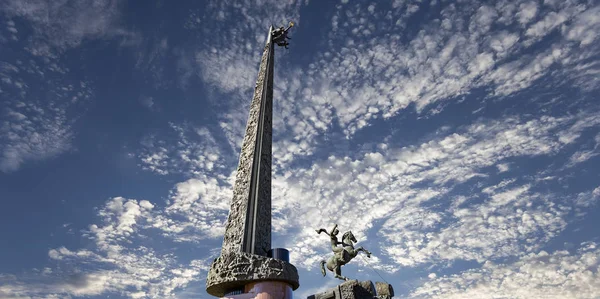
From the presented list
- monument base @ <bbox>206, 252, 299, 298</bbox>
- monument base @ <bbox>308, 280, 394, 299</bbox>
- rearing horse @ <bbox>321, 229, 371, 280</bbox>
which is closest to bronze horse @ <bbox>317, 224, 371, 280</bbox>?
rearing horse @ <bbox>321, 229, 371, 280</bbox>

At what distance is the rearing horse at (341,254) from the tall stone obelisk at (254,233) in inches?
111

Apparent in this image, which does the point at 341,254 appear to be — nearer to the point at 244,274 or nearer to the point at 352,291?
the point at 352,291

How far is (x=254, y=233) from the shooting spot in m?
10.2

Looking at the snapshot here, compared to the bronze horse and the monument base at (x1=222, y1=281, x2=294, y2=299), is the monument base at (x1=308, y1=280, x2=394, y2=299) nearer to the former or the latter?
the monument base at (x1=222, y1=281, x2=294, y2=299)

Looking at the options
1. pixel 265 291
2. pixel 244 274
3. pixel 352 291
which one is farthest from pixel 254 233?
pixel 352 291

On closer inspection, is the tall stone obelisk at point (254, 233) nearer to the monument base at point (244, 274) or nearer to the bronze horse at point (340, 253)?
the monument base at point (244, 274)

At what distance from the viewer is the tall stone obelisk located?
8.73 m

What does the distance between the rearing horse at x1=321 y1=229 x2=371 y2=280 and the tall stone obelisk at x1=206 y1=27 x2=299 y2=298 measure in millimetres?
2829

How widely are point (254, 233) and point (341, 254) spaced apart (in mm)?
3646

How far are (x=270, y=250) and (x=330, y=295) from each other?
2.01m

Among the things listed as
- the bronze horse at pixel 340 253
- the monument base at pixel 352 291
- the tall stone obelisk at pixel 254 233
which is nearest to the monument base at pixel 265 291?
the tall stone obelisk at pixel 254 233

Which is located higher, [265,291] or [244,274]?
[244,274]

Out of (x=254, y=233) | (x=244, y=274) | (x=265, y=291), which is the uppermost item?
(x=254, y=233)

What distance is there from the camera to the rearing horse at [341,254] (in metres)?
12.2
